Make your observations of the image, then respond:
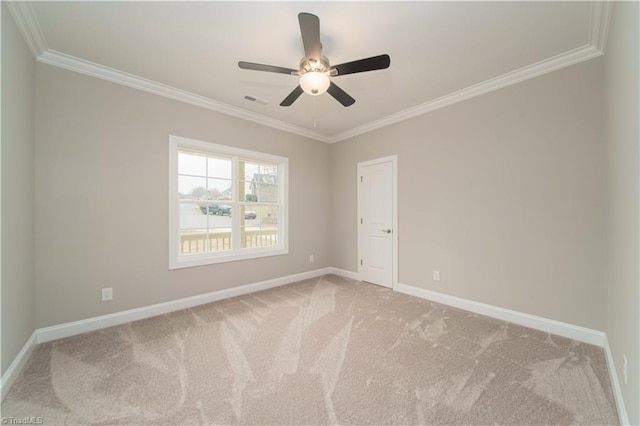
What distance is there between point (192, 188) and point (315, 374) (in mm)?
2761

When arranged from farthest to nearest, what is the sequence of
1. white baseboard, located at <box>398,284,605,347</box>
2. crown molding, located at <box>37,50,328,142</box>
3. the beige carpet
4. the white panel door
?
the white panel door
crown molding, located at <box>37,50,328,142</box>
white baseboard, located at <box>398,284,605,347</box>
the beige carpet

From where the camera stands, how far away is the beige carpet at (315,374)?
5.05 feet

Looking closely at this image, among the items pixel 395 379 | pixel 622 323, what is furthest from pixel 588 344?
pixel 395 379

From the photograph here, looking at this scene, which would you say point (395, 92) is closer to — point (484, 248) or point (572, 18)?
point (572, 18)

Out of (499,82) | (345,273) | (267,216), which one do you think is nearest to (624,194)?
(499,82)

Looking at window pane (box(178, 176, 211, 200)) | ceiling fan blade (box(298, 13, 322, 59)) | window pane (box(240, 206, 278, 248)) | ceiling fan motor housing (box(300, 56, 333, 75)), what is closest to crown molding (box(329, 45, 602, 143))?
ceiling fan motor housing (box(300, 56, 333, 75))

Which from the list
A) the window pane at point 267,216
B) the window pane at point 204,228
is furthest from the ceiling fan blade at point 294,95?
the window pane at point 267,216

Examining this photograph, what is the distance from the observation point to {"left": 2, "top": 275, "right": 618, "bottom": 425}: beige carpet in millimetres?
1539

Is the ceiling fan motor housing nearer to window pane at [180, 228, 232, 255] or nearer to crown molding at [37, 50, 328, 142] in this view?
crown molding at [37, 50, 328, 142]

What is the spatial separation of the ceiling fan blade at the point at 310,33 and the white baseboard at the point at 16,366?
3.09 m

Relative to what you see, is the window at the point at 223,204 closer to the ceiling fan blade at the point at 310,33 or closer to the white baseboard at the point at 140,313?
the white baseboard at the point at 140,313

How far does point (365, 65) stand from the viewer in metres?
1.97

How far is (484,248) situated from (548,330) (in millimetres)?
966

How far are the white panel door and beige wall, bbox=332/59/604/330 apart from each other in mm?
244
